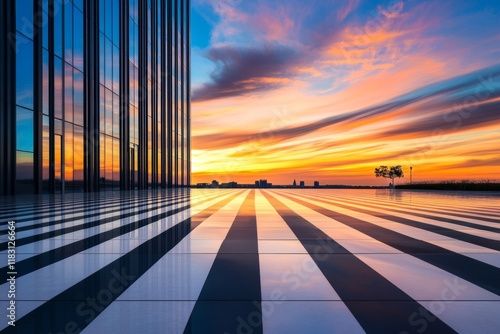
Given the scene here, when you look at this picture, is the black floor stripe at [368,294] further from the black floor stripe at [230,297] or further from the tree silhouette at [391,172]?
the tree silhouette at [391,172]

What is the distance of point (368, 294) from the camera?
274 cm

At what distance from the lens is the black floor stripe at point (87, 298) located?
2184mm

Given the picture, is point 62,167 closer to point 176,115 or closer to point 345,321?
point 345,321

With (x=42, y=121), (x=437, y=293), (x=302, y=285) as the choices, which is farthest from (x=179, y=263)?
(x=42, y=121)

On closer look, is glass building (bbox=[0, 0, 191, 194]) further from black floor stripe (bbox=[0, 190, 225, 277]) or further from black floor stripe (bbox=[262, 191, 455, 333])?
black floor stripe (bbox=[262, 191, 455, 333])

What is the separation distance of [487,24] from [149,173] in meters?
28.9

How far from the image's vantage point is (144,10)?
106 feet

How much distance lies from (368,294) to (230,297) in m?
1.14

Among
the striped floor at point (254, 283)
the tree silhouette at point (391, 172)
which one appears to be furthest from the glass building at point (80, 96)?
the tree silhouette at point (391, 172)

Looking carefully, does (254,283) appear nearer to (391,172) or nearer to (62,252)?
(62,252)

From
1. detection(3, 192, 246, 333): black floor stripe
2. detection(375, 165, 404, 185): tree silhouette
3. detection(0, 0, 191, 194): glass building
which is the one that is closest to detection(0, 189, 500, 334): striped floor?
detection(3, 192, 246, 333): black floor stripe

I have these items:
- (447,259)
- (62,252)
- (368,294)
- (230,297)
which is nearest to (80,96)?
(62,252)

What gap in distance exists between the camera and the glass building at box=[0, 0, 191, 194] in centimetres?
1573

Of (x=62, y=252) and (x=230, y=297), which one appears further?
(x=62, y=252)
